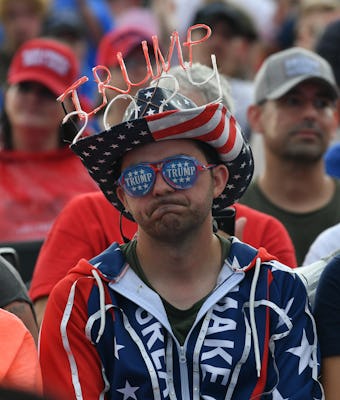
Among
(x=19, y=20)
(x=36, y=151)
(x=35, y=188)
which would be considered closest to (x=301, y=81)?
(x=35, y=188)

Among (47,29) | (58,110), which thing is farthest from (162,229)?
(47,29)

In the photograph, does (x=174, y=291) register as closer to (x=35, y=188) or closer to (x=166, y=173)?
(x=166, y=173)

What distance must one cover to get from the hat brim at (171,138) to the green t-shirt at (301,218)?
5.55 ft

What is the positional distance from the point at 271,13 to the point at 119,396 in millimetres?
7671

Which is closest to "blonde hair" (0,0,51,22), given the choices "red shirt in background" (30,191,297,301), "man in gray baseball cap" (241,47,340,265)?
"man in gray baseball cap" (241,47,340,265)

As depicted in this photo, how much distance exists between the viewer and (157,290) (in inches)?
144

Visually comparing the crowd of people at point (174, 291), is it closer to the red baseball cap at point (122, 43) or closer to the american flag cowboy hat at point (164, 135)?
the american flag cowboy hat at point (164, 135)

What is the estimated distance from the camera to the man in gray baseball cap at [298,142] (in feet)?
18.9

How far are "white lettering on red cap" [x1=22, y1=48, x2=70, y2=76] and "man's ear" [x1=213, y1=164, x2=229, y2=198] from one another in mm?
3201

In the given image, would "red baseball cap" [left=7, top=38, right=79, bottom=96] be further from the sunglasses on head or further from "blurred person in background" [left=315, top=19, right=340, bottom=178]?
the sunglasses on head

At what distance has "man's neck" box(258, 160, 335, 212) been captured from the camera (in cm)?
583

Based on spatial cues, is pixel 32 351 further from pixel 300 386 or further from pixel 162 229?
pixel 300 386

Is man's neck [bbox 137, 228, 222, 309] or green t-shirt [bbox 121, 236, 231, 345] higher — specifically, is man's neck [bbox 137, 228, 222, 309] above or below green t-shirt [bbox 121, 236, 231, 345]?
above

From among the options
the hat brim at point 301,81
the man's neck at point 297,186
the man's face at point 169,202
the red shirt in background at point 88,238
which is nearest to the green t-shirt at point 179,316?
the man's face at point 169,202
